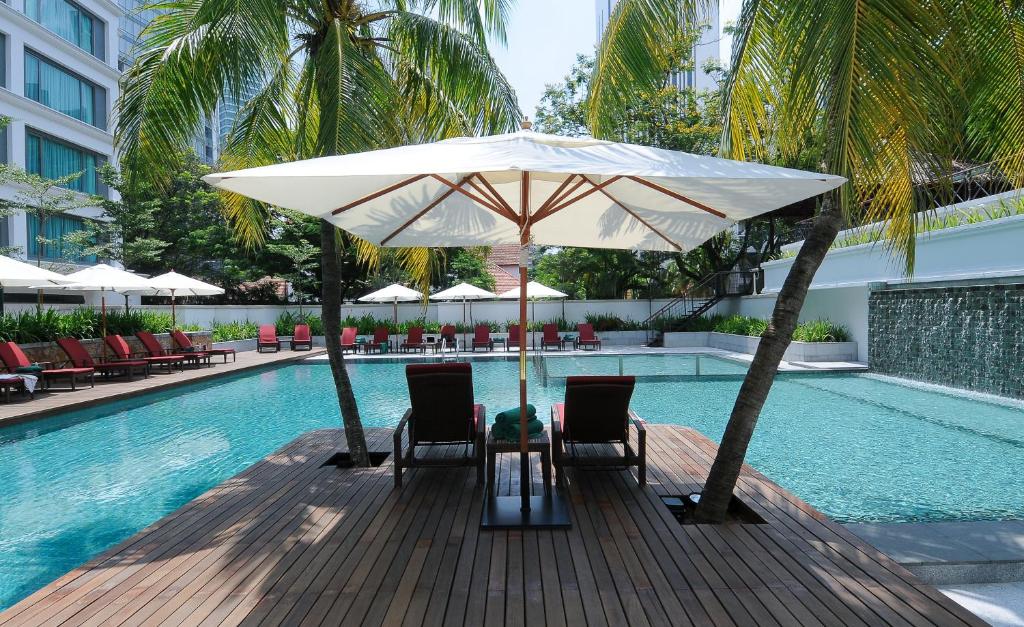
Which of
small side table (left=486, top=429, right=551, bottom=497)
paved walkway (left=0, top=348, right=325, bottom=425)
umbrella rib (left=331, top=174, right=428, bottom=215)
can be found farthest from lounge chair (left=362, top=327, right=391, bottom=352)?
small side table (left=486, top=429, right=551, bottom=497)

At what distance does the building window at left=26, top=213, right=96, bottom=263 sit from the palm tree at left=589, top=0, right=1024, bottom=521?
25.0m

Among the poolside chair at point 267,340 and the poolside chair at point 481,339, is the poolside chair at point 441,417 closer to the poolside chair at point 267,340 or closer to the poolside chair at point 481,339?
the poolside chair at point 481,339

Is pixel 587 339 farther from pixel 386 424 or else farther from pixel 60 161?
pixel 60 161

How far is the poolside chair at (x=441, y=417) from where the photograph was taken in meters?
4.81

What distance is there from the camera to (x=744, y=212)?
4.62m

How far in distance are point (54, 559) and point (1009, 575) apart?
628cm

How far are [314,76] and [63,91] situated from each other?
85.9 feet

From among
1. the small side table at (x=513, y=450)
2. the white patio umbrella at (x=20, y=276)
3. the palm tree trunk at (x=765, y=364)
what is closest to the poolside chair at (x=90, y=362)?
the white patio umbrella at (x=20, y=276)

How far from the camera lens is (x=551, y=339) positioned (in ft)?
69.1

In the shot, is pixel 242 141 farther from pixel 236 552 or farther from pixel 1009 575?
pixel 1009 575

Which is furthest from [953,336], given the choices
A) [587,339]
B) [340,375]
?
[340,375]

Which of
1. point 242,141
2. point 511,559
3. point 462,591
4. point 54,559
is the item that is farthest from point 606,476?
point 242,141

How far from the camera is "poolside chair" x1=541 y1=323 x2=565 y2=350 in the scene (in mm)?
20969

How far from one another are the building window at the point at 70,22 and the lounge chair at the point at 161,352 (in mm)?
16753
